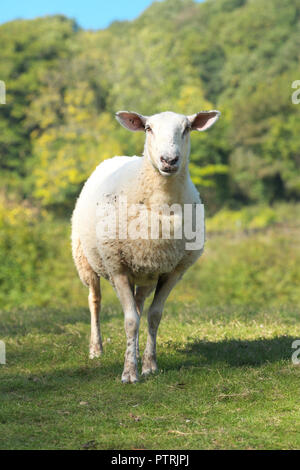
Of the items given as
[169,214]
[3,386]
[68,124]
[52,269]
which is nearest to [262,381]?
[169,214]

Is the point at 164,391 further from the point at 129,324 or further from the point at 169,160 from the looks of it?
the point at 169,160

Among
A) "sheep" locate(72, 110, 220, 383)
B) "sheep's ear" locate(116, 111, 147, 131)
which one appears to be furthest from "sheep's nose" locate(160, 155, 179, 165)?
"sheep's ear" locate(116, 111, 147, 131)

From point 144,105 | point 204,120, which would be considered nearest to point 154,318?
point 204,120

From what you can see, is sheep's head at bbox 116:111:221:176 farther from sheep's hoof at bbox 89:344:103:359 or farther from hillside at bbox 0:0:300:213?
hillside at bbox 0:0:300:213

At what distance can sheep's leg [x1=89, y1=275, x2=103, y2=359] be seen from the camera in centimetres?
707

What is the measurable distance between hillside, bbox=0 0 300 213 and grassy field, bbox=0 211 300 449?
29.5m

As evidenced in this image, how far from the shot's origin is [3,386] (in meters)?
5.89

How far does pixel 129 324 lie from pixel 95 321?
56.2 inches

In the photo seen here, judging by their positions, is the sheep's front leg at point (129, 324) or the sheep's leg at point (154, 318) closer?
the sheep's front leg at point (129, 324)

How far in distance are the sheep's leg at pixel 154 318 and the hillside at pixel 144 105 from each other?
3160 cm

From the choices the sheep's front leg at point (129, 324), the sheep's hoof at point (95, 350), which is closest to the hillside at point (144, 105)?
the sheep's hoof at point (95, 350)

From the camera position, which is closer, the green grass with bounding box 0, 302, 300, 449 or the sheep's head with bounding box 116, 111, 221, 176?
the green grass with bounding box 0, 302, 300, 449

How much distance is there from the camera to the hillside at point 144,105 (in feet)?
143

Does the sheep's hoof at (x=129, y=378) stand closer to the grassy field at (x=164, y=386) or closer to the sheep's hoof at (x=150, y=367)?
the grassy field at (x=164, y=386)
